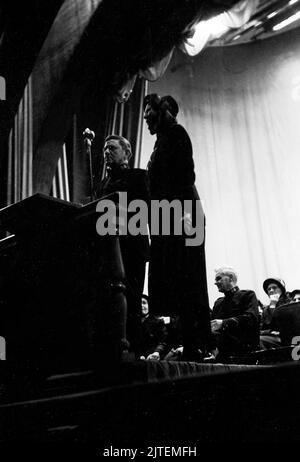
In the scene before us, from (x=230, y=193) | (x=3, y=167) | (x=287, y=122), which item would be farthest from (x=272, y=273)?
(x=3, y=167)

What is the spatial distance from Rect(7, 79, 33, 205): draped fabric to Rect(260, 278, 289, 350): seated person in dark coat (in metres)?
2.59

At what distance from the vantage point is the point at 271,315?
15.7ft

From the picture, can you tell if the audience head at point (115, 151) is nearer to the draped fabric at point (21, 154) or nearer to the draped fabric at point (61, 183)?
the draped fabric at point (21, 154)

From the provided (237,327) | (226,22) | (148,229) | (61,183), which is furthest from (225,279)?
(226,22)

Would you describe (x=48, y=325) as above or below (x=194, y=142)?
below

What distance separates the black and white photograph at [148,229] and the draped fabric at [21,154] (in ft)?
0.05

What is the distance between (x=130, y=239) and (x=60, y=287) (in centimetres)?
68

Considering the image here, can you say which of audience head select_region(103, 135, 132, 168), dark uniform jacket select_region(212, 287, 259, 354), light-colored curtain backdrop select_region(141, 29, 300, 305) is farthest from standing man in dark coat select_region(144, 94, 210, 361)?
light-colored curtain backdrop select_region(141, 29, 300, 305)

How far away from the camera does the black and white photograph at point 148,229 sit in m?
1.37

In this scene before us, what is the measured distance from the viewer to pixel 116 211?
7.11ft

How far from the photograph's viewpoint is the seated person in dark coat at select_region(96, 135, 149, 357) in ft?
8.88

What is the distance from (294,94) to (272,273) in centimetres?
276

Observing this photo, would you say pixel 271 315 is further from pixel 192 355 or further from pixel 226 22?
pixel 226 22
